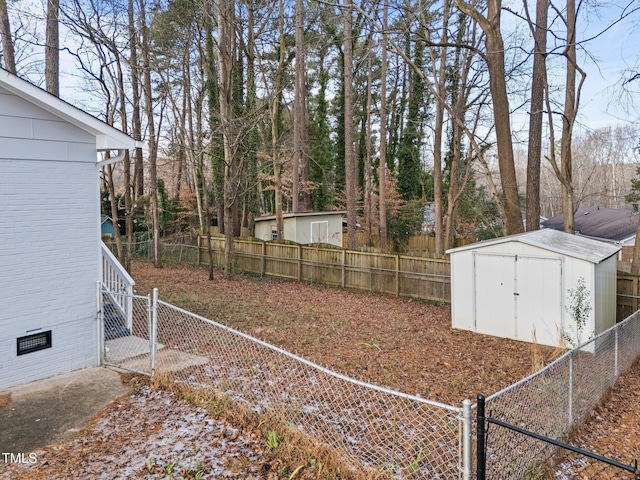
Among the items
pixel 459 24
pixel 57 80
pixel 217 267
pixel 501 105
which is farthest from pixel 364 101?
pixel 57 80

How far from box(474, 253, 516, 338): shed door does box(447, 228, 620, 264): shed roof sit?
37 cm

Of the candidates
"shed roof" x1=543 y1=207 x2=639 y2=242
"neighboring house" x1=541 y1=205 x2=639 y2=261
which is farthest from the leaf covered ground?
"shed roof" x1=543 y1=207 x2=639 y2=242

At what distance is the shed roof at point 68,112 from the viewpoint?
5099 millimetres

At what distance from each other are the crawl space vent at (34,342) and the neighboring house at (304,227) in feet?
49.0

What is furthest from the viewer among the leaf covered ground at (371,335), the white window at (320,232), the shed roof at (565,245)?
the white window at (320,232)

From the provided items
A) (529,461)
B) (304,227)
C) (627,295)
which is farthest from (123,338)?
(304,227)

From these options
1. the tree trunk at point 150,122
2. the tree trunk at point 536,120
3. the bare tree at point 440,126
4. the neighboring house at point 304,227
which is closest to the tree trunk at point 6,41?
the tree trunk at point 150,122

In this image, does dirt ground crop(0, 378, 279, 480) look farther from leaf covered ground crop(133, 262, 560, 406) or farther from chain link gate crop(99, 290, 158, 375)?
leaf covered ground crop(133, 262, 560, 406)

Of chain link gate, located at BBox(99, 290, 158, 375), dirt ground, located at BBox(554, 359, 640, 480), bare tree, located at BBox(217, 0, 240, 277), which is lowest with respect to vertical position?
dirt ground, located at BBox(554, 359, 640, 480)

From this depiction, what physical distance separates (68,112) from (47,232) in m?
1.56

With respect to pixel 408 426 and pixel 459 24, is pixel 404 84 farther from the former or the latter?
pixel 408 426

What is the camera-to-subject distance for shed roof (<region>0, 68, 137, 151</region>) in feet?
16.7

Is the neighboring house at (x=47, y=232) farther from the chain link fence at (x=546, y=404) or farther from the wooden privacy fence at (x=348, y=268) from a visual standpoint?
the wooden privacy fence at (x=348, y=268)

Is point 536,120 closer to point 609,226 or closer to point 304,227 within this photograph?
point 304,227
